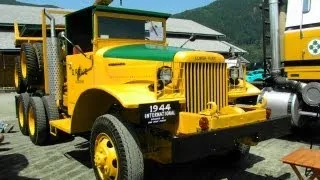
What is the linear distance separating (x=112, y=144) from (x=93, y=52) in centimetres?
175

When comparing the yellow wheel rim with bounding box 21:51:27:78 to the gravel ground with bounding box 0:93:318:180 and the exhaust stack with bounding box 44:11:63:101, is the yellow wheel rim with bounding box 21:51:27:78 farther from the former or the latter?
the gravel ground with bounding box 0:93:318:180

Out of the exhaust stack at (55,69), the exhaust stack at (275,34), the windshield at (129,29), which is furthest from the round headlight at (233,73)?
the exhaust stack at (55,69)

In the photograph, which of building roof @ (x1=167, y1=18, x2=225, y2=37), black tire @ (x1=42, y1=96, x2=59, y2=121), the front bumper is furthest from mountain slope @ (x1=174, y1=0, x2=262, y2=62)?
the front bumper

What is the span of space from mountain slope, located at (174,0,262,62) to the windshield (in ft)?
286

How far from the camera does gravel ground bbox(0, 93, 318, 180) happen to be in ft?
19.0

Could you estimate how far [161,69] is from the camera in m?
4.62

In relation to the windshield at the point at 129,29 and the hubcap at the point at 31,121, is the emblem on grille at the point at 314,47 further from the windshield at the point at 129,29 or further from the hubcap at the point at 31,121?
the hubcap at the point at 31,121

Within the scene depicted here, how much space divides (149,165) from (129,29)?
2.13m

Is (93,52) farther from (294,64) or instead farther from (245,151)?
(294,64)

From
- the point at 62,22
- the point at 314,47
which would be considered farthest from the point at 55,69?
the point at 62,22

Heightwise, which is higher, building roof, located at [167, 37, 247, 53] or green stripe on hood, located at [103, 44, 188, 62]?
building roof, located at [167, 37, 247, 53]

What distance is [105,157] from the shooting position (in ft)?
16.0

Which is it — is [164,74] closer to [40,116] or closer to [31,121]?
[40,116]

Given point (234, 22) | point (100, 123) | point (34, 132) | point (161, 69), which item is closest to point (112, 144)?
point (100, 123)
